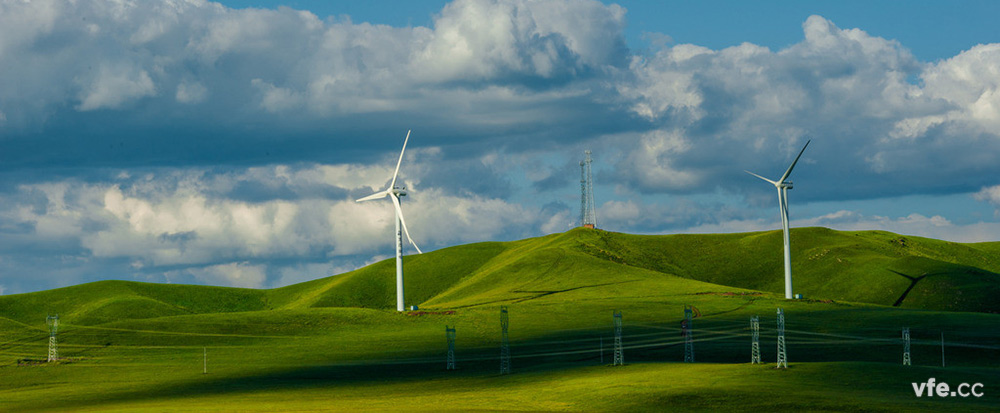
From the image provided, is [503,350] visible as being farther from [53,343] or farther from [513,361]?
[53,343]

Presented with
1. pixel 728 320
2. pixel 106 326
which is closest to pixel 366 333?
pixel 106 326

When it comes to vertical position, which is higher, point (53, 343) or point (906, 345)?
point (53, 343)

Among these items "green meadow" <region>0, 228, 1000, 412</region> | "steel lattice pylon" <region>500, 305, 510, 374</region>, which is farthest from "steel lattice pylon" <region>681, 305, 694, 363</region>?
"steel lattice pylon" <region>500, 305, 510, 374</region>

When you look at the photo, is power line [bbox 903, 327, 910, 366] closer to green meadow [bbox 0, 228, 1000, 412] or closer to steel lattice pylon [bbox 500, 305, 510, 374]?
green meadow [bbox 0, 228, 1000, 412]

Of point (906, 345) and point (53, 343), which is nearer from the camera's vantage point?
point (906, 345)

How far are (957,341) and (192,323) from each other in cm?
12776

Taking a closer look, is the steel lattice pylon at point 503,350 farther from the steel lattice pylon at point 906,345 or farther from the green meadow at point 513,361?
the steel lattice pylon at point 906,345

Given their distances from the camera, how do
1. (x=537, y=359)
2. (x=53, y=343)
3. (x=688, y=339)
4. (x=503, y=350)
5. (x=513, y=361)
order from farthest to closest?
(x=53, y=343)
(x=537, y=359)
(x=513, y=361)
(x=503, y=350)
(x=688, y=339)

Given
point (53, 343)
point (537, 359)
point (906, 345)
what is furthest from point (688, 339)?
point (53, 343)

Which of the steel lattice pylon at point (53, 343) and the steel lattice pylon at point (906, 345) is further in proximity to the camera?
the steel lattice pylon at point (53, 343)

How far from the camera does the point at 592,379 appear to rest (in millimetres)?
110625

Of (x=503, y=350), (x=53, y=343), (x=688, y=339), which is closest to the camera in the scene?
(x=688, y=339)

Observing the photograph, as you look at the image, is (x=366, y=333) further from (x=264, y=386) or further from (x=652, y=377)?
(x=652, y=377)

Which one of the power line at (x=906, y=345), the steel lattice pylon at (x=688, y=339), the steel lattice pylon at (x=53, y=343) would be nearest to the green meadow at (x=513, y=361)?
the steel lattice pylon at (x=53, y=343)
